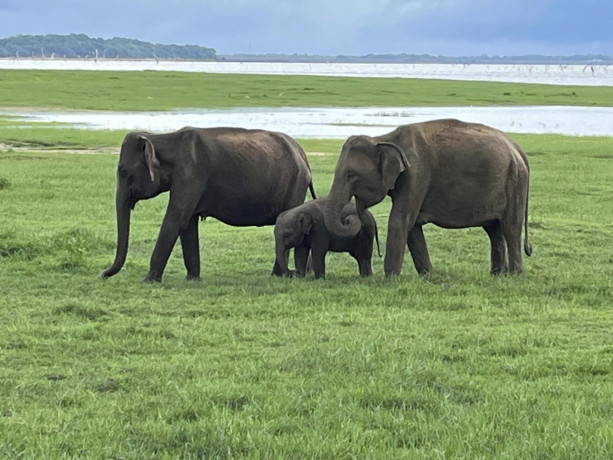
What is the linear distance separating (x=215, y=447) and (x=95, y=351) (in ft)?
9.25

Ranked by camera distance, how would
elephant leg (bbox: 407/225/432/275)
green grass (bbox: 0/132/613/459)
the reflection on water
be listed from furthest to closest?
the reflection on water → elephant leg (bbox: 407/225/432/275) → green grass (bbox: 0/132/613/459)

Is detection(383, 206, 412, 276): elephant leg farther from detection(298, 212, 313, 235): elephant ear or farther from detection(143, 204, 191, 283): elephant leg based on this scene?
detection(143, 204, 191, 283): elephant leg

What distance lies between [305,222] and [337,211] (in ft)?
1.55

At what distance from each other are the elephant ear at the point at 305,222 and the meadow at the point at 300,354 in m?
0.68

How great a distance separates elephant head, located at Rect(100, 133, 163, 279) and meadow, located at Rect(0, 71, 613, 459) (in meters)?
0.53

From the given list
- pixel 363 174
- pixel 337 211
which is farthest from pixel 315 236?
pixel 363 174

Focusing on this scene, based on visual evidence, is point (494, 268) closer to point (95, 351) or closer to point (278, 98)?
point (95, 351)

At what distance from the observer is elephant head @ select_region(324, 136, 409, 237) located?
1245cm

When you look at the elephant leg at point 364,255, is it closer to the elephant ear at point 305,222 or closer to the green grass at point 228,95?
the elephant ear at point 305,222

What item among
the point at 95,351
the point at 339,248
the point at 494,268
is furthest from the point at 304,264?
the point at 95,351

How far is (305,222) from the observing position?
42.5 feet

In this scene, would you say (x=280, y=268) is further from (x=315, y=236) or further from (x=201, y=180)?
(x=201, y=180)

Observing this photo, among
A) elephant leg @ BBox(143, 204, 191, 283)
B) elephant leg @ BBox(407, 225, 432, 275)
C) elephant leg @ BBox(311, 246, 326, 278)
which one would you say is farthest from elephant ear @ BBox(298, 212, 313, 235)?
elephant leg @ BBox(143, 204, 191, 283)

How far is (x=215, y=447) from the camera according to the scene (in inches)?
240
